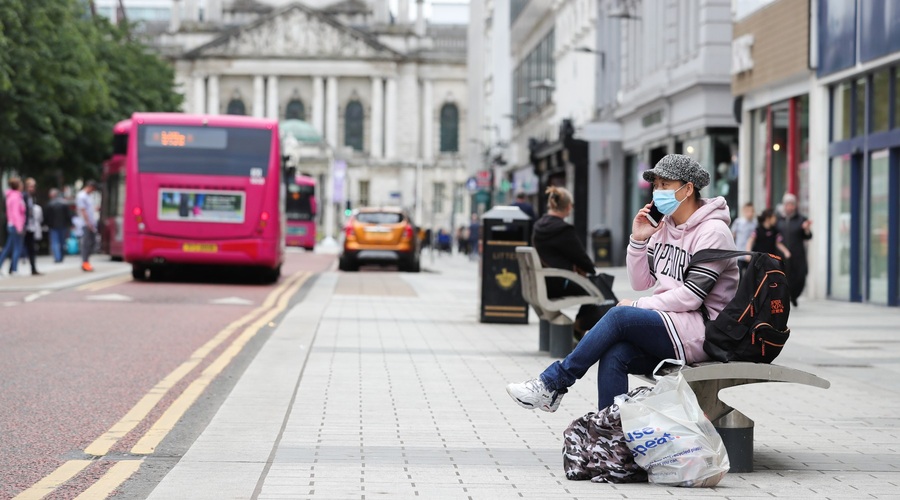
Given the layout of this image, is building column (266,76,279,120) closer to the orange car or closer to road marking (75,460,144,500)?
the orange car

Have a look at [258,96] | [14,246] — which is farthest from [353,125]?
[14,246]

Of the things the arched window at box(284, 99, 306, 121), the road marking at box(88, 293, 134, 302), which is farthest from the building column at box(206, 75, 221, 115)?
the road marking at box(88, 293, 134, 302)

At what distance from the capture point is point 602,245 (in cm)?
4181

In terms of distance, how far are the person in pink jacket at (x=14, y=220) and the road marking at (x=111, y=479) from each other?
851 inches

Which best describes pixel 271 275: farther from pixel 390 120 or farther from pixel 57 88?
pixel 390 120

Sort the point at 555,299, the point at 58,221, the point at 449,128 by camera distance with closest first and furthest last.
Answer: the point at 555,299 → the point at 58,221 → the point at 449,128

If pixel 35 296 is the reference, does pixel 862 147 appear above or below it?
above

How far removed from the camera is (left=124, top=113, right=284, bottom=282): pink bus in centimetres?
2588

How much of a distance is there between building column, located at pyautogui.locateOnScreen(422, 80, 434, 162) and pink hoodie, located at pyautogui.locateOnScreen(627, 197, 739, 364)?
444ft

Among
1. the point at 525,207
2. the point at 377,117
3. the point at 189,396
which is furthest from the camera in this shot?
the point at 377,117

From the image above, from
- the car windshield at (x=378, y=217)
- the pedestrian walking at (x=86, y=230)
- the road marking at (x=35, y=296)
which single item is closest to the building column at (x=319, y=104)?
the car windshield at (x=378, y=217)

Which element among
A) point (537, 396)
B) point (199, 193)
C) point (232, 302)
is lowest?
point (232, 302)

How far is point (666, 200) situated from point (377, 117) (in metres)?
134

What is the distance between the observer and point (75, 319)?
16.6m
